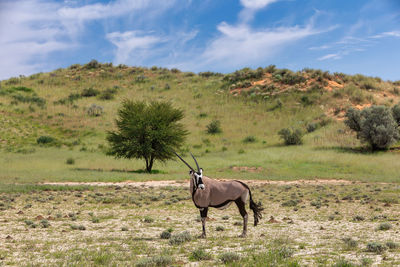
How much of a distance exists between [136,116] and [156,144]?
4055mm

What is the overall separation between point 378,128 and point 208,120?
3274 cm

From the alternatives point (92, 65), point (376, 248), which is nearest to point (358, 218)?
point (376, 248)

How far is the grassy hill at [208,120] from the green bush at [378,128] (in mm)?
1997

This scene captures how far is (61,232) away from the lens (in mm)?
12391

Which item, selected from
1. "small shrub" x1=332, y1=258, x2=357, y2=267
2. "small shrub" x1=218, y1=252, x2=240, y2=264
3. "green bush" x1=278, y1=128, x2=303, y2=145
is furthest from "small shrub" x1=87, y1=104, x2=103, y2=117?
"small shrub" x1=332, y1=258, x2=357, y2=267

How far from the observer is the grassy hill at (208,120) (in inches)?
1512

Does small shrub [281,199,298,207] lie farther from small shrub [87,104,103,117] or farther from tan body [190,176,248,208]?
small shrub [87,104,103,117]

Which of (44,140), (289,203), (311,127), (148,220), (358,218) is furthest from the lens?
(311,127)

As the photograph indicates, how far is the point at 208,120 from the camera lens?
68812 millimetres

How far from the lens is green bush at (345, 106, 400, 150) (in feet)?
141

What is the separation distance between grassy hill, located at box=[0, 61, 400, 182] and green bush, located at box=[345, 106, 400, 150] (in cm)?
200

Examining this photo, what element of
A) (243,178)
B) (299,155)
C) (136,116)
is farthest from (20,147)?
(299,155)

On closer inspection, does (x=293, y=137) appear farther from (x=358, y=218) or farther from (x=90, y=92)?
(x=90, y=92)

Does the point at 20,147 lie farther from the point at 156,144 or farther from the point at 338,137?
the point at 338,137
